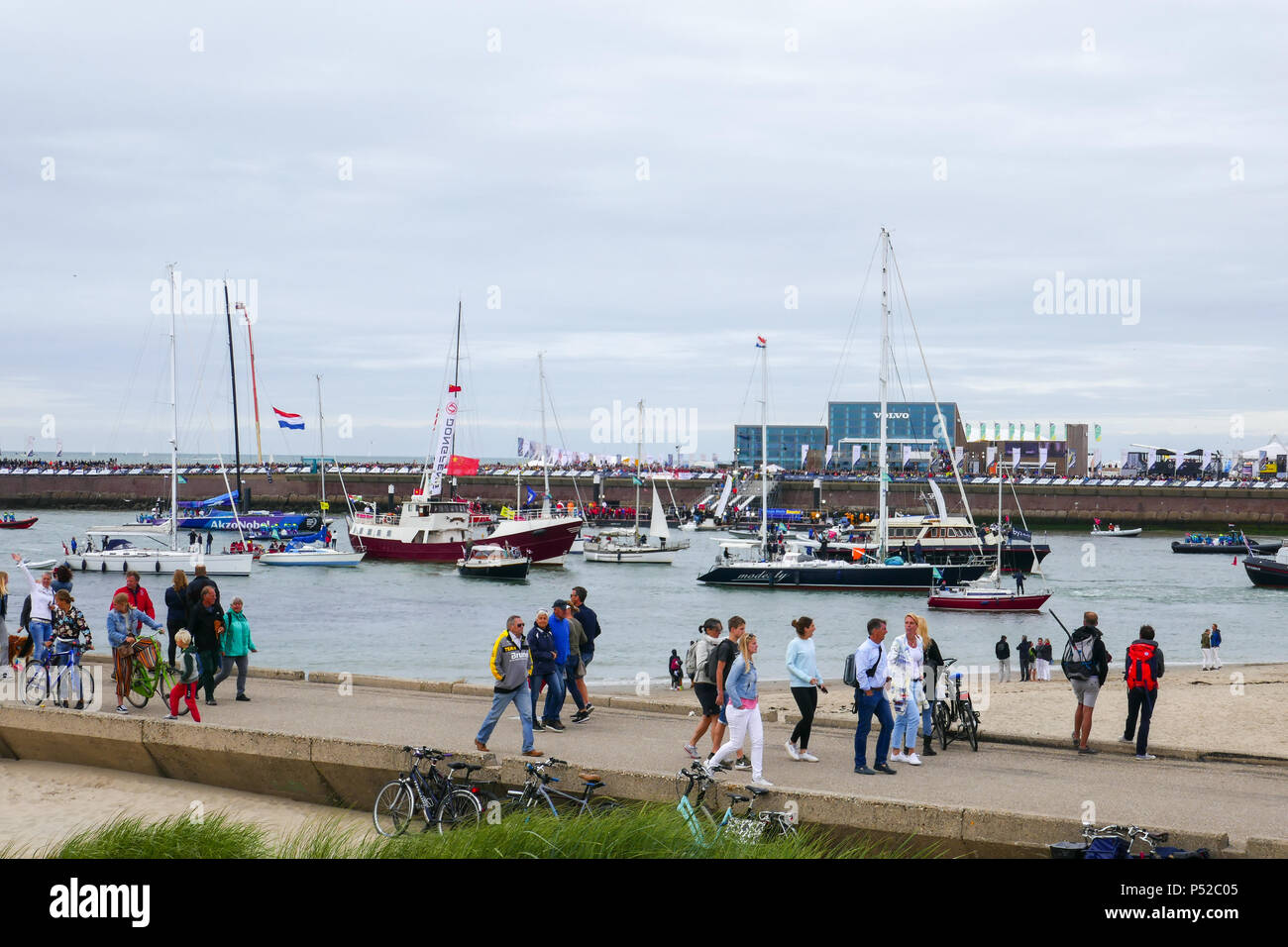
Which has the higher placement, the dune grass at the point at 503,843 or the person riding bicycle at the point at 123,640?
the person riding bicycle at the point at 123,640

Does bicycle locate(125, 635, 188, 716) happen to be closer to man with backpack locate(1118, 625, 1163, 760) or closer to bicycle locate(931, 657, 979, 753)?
bicycle locate(931, 657, 979, 753)

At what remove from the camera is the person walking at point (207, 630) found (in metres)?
14.4

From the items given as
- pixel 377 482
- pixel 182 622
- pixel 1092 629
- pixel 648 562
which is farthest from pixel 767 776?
pixel 377 482

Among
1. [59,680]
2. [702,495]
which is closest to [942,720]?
[59,680]

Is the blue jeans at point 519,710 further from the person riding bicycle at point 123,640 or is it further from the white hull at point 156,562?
the white hull at point 156,562

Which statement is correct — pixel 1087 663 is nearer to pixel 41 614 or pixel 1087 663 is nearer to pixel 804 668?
pixel 804 668

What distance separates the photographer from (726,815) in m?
9.26

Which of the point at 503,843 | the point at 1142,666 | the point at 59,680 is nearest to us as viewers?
the point at 503,843

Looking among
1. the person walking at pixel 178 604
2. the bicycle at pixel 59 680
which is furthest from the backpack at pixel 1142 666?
the bicycle at pixel 59 680

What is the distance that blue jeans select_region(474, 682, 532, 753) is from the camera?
39.5ft

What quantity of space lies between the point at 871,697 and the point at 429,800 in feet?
14.5

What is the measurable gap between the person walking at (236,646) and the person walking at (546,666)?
4198 millimetres

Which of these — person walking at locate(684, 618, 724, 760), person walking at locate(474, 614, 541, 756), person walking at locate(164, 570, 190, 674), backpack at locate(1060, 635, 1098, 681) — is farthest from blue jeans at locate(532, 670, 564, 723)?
backpack at locate(1060, 635, 1098, 681)
